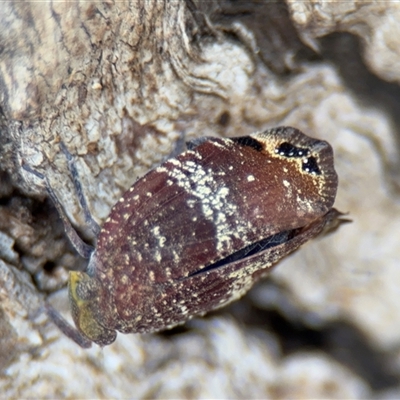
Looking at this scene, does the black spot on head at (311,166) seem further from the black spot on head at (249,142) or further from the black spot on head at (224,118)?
the black spot on head at (224,118)

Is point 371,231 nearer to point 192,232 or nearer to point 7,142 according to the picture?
point 192,232

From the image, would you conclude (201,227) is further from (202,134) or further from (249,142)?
(202,134)

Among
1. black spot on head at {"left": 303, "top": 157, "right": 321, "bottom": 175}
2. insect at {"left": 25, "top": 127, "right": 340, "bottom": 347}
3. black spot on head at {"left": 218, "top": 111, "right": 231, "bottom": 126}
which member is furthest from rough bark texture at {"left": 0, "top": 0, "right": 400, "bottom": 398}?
black spot on head at {"left": 303, "top": 157, "right": 321, "bottom": 175}

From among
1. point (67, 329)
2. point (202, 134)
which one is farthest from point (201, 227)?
point (67, 329)

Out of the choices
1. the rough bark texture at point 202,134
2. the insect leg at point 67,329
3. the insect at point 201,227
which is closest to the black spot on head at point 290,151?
the insect at point 201,227

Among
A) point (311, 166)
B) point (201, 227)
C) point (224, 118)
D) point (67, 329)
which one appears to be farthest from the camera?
point (224, 118)

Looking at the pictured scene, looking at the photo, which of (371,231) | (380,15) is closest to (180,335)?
(371,231)

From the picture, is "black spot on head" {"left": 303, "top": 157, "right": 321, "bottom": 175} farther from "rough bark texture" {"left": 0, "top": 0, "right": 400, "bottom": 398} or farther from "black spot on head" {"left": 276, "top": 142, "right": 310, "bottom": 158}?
"rough bark texture" {"left": 0, "top": 0, "right": 400, "bottom": 398}
